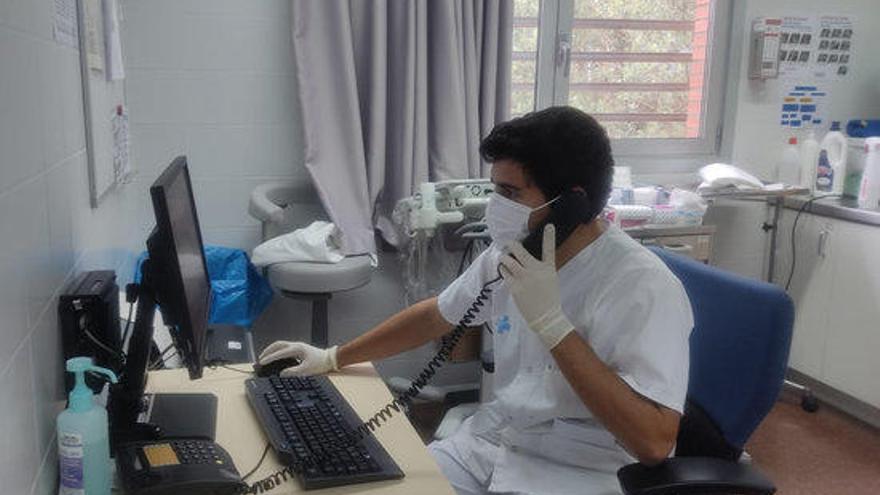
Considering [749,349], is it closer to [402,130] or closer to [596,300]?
[596,300]

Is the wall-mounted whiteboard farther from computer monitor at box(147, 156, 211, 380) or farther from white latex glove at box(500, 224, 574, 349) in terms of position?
white latex glove at box(500, 224, 574, 349)

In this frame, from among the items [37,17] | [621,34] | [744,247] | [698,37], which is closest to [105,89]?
[37,17]

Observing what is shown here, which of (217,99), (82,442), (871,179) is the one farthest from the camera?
(871,179)

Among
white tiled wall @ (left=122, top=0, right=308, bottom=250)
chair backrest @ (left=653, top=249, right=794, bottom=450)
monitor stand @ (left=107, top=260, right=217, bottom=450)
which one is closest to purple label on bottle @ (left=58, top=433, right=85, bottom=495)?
monitor stand @ (left=107, top=260, right=217, bottom=450)

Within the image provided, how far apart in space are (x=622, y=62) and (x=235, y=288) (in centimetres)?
189

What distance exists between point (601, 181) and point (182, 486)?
2.81 ft

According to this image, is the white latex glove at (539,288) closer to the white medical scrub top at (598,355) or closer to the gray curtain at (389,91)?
the white medical scrub top at (598,355)

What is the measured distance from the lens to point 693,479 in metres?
1.18

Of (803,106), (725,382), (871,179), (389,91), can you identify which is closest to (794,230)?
(871,179)

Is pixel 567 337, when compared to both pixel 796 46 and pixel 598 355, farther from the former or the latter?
pixel 796 46

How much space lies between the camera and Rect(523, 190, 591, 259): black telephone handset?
136 cm

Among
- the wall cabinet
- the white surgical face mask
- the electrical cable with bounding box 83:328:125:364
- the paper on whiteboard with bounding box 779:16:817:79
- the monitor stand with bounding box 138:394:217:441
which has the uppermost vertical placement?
the paper on whiteboard with bounding box 779:16:817:79

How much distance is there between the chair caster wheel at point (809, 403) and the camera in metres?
3.26

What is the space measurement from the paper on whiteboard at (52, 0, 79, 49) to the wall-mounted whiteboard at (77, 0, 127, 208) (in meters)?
0.05
